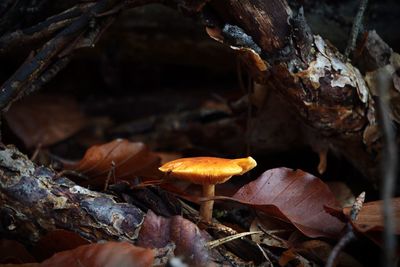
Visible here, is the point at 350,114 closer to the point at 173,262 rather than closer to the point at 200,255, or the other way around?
the point at 200,255

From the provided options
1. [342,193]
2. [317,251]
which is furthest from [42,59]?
[342,193]

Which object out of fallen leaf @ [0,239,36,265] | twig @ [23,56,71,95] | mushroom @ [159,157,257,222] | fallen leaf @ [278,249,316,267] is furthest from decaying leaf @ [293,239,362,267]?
twig @ [23,56,71,95]

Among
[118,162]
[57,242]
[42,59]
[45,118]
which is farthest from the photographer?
[45,118]

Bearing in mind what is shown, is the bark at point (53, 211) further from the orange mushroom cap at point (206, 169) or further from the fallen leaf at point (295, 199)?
the fallen leaf at point (295, 199)

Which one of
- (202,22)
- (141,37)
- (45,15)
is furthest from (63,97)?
(202,22)

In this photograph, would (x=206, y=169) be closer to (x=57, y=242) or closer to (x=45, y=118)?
(x=57, y=242)
